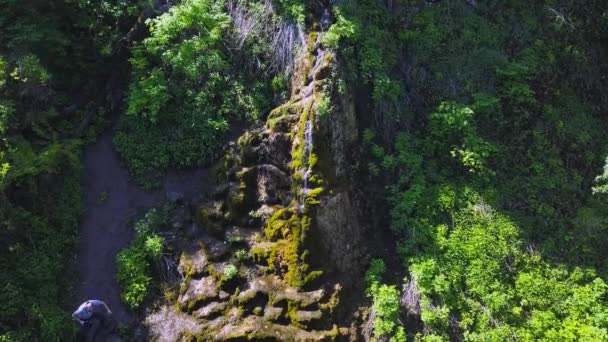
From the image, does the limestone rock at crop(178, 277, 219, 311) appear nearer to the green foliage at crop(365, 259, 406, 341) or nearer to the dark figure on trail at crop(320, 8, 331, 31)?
the green foliage at crop(365, 259, 406, 341)

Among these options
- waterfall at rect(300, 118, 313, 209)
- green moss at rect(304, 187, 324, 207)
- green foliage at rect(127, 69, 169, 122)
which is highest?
green foliage at rect(127, 69, 169, 122)

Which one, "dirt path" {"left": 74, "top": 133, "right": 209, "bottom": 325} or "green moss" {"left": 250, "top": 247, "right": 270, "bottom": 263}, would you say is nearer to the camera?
"green moss" {"left": 250, "top": 247, "right": 270, "bottom": 263}

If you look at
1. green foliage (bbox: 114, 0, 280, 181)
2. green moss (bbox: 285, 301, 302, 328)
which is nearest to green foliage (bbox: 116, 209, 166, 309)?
green foliage (bbox: 114, 0, 280, 181)

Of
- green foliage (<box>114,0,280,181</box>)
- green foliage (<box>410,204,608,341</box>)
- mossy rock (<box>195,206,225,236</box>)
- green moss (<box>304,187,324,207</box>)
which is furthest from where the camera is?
green foliage (<box>114,0,280,181</box>)

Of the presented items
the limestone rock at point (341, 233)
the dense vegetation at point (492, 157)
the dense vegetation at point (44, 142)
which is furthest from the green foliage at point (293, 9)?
the limestone rock at point (341, 233)

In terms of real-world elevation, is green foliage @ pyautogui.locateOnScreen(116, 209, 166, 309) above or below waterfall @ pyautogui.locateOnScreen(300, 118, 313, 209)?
below

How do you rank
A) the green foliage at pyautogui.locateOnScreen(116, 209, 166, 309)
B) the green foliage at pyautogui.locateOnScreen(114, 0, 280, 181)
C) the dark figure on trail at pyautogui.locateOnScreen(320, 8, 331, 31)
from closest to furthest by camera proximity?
the green foliage at pyautogui.locateOnScreen(116, 209, 166, 309) → the dark figure on trail at pyautogui.locateOnScreen(320, 8, 331, 31) → the green foliage at pyautogui.locateOnScreen(114, 0, 280, 181)

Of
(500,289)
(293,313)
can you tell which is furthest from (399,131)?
(293,313)

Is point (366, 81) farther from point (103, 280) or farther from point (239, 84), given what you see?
point (103, 280)
